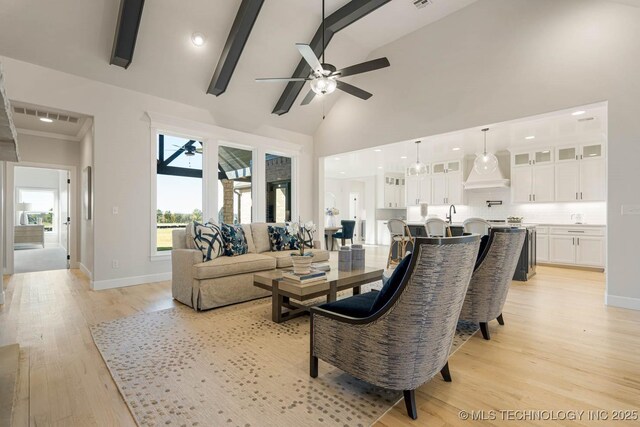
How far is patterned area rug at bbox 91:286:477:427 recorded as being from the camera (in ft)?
5.28

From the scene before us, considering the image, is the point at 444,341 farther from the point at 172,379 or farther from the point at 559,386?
the point at 172,379

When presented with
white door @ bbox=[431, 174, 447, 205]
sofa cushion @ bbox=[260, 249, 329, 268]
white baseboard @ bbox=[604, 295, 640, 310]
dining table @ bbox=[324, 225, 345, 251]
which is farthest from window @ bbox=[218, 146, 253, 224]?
white baseboard @ bbox=[604, 295, 640, 310]

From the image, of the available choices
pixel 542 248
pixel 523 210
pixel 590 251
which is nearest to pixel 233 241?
pixel 542 248

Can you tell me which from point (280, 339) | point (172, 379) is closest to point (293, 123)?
point (280, 339)

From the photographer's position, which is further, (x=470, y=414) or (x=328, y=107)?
(x=328, y=107)

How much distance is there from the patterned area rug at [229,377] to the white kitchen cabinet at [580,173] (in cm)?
550

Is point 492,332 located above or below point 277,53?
below

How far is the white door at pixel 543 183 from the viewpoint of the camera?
6.66 metres

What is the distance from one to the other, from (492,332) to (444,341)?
4.94 feet

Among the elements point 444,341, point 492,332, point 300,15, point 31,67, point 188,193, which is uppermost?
point 300,15

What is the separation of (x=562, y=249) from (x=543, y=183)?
151 cm

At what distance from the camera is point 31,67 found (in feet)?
12.7

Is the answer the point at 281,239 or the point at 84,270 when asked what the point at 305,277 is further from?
the point at 84,270

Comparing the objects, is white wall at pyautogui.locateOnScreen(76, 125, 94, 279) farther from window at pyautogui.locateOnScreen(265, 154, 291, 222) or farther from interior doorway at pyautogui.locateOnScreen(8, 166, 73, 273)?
window at pyautogui.locateOnScreen(265, 154, 291, 222)
